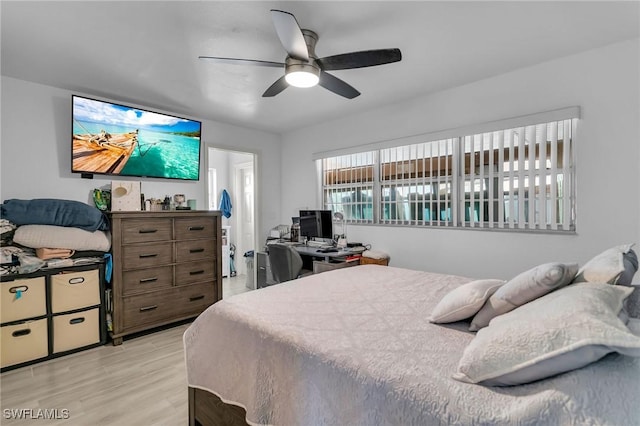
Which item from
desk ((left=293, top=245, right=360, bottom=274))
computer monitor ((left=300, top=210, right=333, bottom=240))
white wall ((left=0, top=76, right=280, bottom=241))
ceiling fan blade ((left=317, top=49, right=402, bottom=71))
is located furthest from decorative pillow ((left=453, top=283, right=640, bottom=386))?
white wall ((left=0, top=76, right=280, bottom=241))

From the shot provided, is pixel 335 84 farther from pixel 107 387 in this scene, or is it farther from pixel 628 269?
pixel 107 387

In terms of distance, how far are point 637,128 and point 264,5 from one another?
8.99 feet

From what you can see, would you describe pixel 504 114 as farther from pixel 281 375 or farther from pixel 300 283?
pixel 281 375

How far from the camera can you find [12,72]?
2.77 meters

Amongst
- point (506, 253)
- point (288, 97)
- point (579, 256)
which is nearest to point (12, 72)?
point (288, 97)

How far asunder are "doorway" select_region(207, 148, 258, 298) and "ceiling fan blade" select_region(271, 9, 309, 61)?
3.82 meters

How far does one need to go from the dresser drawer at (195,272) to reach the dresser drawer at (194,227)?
304 millimetres

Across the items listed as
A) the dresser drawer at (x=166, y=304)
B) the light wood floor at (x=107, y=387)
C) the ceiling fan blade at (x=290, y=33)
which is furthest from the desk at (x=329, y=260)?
the ceiling fan blade at (x=290, y=33)

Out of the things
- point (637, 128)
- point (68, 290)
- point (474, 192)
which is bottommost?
point (68, 290)

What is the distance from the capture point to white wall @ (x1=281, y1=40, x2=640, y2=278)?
7.67ft

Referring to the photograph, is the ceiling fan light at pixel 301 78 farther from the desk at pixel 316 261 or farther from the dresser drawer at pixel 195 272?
the dresser drawer at pixel 195 272

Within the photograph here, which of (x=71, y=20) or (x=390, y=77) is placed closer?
(x=71, y=20)

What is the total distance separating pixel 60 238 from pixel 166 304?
1139 mm

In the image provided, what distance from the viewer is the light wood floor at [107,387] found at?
195 centimetres
